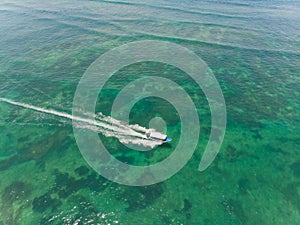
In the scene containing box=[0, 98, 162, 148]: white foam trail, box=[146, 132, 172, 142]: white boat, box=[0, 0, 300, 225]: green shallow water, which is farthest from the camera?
box=[0, 98, 162, 148]: white foam trail

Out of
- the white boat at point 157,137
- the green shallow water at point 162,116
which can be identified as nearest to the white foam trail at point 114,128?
the white boat at point 157,137

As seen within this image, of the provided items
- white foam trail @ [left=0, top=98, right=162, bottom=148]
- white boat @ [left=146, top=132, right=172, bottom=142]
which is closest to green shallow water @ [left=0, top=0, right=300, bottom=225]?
white foam trail @ [left=0, top=98, right=162, bottom=148]

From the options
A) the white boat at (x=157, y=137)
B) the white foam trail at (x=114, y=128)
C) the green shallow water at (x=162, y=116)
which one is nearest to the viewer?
the green shallow water at (x=162, y=116)

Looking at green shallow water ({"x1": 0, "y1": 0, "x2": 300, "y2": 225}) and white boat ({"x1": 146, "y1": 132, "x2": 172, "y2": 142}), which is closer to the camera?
green shallow water ({"x1": 0, "y1": 0, "x2": 300, "y2": 225})

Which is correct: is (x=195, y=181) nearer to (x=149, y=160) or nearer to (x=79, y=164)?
(x=149, y=160)

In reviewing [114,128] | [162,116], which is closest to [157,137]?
[162,116]

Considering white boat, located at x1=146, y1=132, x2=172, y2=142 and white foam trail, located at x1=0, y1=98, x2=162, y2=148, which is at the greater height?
white boat, located at x1=146, y1=132, x2=172, y2=142

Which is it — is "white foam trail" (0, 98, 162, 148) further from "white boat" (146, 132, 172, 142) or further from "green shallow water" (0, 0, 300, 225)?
"green shallow water" (0, 0, 300, 225)

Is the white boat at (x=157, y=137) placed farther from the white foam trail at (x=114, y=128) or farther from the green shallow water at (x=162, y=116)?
the green shallow water at (x=162, y=116)

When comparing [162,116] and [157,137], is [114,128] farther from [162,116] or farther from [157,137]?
[162,116]
